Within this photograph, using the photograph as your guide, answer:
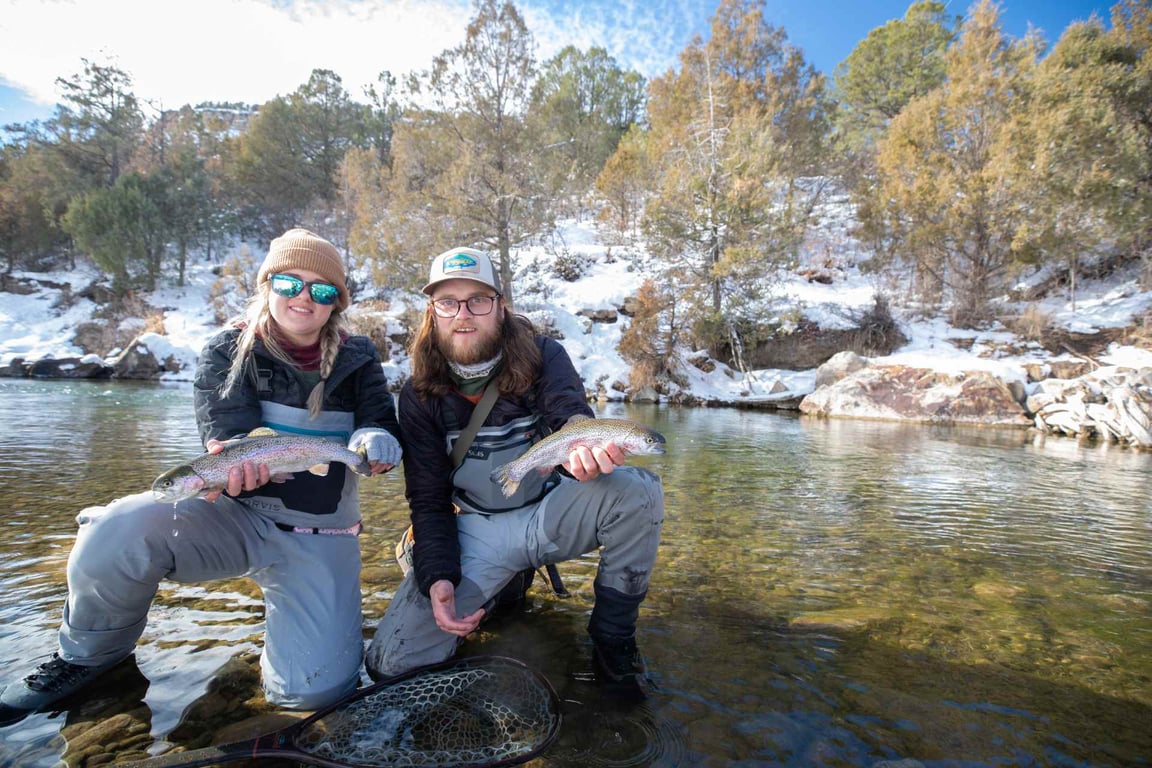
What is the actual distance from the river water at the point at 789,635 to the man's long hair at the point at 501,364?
1475 mm

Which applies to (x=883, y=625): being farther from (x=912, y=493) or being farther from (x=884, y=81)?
(x=884, y=81)

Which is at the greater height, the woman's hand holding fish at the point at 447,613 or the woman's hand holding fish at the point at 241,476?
the woman's hand holding fish at the point at 241,476

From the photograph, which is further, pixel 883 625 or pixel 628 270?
pixel 628 270

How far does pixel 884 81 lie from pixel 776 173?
24437 millimetres

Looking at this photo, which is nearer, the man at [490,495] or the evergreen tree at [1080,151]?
the man at [490,495]

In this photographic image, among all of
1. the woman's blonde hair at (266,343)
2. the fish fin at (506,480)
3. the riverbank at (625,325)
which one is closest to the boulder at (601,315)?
the riverbank at (625,325)

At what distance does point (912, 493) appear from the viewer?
6.88 meters

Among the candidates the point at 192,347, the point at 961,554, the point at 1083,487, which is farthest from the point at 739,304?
the point at 192,347

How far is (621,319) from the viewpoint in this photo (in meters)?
27.0

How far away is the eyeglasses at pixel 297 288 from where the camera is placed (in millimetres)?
2896

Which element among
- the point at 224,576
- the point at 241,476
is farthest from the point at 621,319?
the point at 241,476

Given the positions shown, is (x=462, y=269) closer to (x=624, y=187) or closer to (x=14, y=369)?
(x=14, y=369)

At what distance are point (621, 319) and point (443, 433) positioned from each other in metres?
24.3

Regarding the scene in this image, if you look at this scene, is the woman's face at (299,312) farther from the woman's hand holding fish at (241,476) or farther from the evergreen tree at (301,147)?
the evergreen tree at (301,147)
